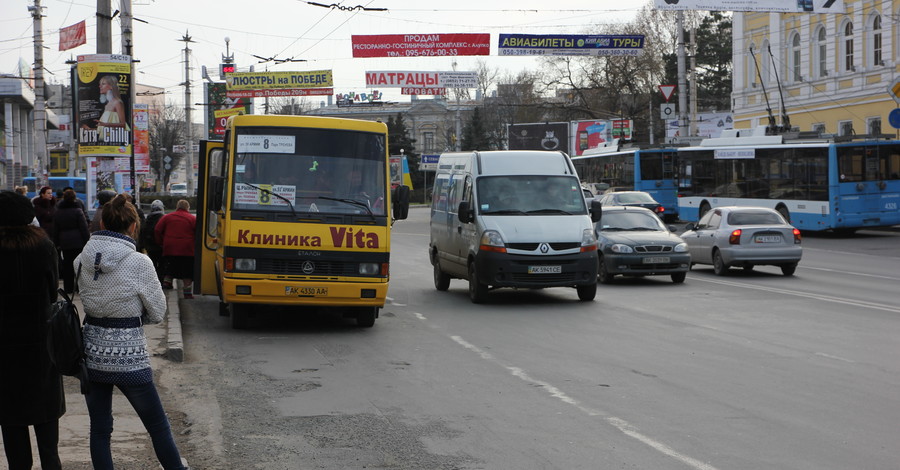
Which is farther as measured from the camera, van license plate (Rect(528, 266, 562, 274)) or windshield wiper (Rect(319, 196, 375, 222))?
van license plate (Rect(528, 266, 562, 274))

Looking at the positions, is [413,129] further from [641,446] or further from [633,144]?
[641,446]

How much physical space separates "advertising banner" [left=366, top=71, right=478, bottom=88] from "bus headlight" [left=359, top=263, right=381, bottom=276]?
34.8 m

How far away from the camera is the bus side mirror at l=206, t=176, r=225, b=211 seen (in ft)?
42.4

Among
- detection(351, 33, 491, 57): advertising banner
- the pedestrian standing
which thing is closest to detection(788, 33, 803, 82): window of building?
detection(351, 33, 491, 57): advertising banner

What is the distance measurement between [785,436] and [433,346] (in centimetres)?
540

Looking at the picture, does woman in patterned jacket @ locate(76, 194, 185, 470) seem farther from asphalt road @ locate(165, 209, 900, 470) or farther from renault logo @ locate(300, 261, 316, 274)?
renault logo @ locate(300, 261, 316, 274)

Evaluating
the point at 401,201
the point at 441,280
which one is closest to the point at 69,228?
the point at 401,201

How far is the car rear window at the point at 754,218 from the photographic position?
70.1 feet

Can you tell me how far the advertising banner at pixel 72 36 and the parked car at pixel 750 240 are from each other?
2132 centimetres

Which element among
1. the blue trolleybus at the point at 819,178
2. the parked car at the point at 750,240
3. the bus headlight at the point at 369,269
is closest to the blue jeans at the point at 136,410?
the bus headlight at the point at 369,269

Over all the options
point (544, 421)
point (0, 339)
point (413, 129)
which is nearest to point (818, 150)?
point (544, 421)

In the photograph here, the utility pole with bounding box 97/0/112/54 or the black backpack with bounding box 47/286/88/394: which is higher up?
the utility pole with bounding box 97/0/112/54

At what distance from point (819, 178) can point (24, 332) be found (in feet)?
101

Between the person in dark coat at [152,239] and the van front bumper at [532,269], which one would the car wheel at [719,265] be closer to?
the van front bumper at [532,269]
